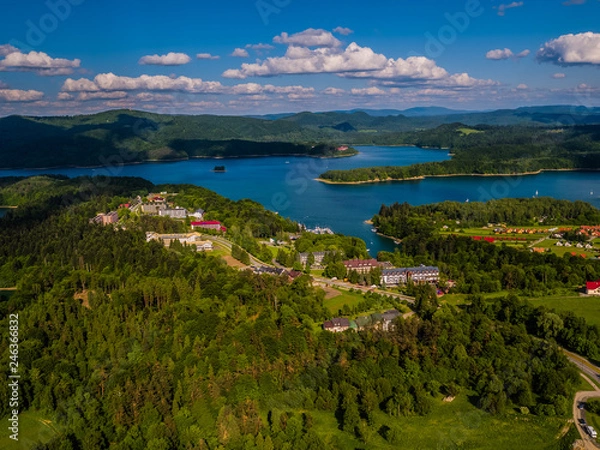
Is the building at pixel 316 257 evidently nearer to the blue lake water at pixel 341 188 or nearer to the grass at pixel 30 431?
the blue lake water at pixel 341 188

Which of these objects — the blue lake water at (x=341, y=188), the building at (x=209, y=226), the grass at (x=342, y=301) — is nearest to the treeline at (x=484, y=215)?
the blue lake water at (x=341, y=188)

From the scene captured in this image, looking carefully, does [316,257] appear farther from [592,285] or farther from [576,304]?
[592,285]

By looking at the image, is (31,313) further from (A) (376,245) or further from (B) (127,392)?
(A) (376,245)

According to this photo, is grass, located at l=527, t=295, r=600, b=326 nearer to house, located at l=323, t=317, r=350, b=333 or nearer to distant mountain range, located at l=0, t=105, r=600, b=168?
house, located at l=323, t=317, r=350, b=333

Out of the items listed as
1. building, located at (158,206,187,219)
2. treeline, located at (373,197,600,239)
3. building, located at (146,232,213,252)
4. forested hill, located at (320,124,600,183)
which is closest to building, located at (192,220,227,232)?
building, located at (146,232,213,252)

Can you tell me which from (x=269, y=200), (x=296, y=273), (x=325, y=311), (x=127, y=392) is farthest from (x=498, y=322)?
(x=269, y=200)
